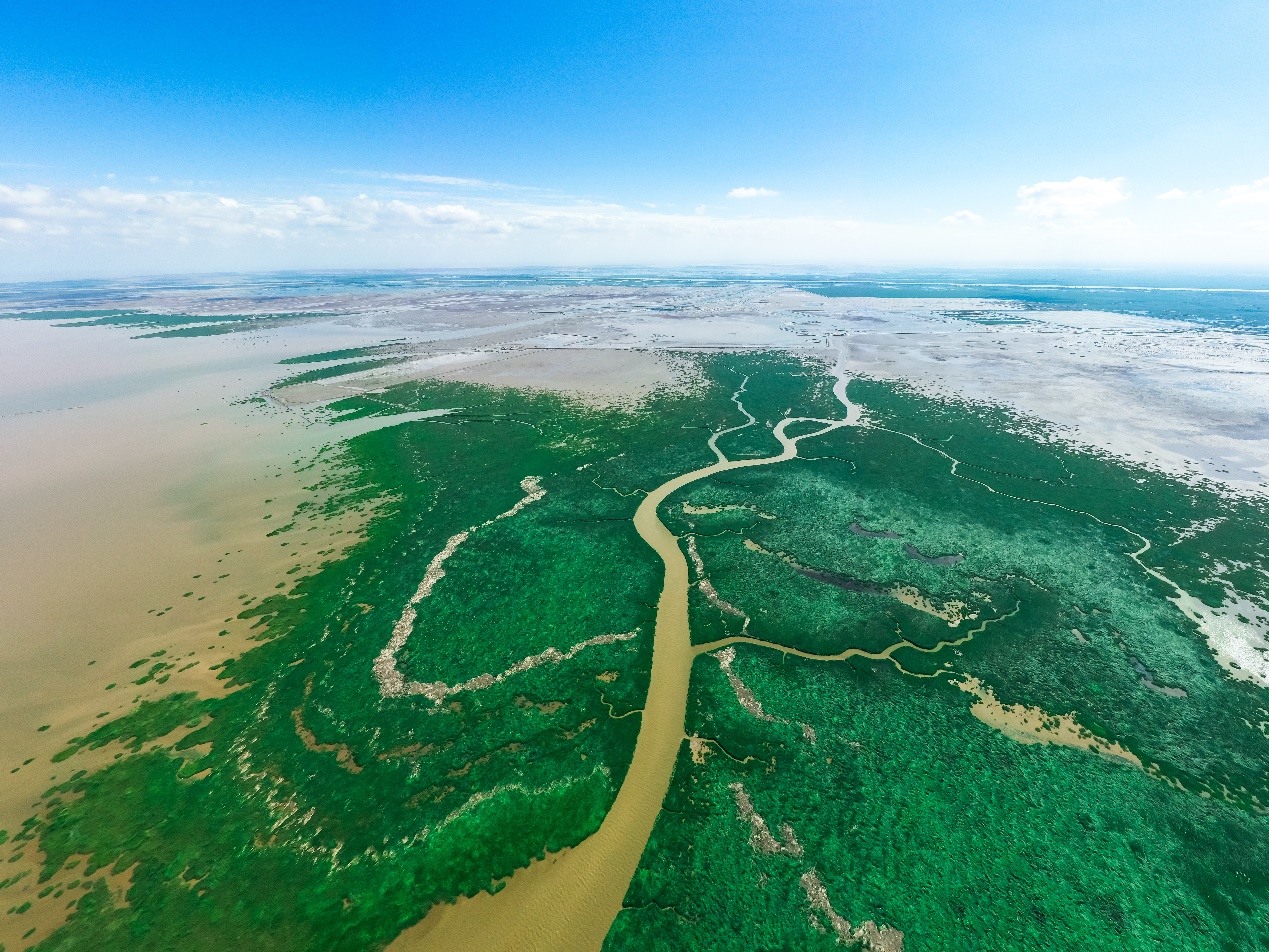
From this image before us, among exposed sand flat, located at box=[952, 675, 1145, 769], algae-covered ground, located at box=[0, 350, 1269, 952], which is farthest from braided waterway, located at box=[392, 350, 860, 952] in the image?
exposed sand flat, located at box=[952, 675, 1145, 769]

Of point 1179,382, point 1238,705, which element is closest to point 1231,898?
point 1238,705

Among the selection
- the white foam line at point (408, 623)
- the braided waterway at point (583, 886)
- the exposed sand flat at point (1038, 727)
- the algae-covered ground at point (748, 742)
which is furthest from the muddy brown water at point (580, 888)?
the exposed sand flat at point (1038, 727)

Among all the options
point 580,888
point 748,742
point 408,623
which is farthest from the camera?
point 408,623

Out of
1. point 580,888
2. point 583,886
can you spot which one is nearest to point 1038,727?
point 583,886

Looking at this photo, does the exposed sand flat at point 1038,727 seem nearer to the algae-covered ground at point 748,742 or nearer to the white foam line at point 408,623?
the algae-covered ground at point 748,742

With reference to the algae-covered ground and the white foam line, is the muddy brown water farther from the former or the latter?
the white foam line

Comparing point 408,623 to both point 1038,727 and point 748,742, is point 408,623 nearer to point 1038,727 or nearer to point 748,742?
point 748,742

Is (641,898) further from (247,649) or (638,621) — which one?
(247,649)

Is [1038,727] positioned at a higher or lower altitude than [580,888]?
higher
